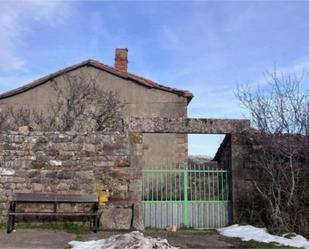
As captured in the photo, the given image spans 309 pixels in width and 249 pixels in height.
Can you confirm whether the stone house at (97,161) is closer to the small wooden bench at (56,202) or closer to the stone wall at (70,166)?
the stone wall at (70,166)

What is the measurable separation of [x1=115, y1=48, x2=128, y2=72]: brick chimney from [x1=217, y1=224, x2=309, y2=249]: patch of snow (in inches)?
445

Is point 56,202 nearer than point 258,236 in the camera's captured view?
No

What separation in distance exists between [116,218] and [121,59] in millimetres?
11122

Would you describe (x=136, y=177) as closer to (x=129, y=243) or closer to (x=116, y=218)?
(x=116, y=218)

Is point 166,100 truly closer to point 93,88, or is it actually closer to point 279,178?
point 93,88

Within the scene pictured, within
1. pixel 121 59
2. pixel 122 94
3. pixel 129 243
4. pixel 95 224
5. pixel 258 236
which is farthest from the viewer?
pixel 121 59

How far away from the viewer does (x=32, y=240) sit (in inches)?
348

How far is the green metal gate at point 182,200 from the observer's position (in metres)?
10.9

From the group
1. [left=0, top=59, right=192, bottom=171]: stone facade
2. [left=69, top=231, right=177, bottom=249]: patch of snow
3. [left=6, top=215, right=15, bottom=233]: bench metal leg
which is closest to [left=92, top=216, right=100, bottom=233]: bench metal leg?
[left=69, top=231, right=177, bottom=249]: patch of snow

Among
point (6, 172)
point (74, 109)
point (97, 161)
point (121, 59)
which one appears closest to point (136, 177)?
point (97, 161)

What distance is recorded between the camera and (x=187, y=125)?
1112cm

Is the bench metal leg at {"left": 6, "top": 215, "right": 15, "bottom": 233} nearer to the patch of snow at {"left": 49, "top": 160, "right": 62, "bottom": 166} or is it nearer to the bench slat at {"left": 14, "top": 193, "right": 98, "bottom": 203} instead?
the bench slat at {"left": 14, "top": 193, "right": 98, "bottom": 203}

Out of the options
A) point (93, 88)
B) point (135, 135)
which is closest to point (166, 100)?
point (93, 88)

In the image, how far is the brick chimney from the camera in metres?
20.3
